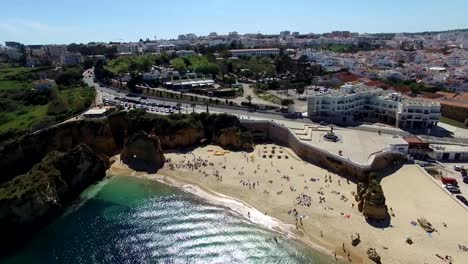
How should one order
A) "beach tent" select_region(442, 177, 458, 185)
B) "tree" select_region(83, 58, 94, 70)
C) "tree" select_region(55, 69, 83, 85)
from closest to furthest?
"beach tent" select_region(442, 177, 458, 185), "tree" select_region(55, 69, 83, 85), "tree" select_region(83, 58, 94, 70)

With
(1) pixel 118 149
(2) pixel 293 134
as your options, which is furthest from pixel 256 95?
(1) pixel 118 149

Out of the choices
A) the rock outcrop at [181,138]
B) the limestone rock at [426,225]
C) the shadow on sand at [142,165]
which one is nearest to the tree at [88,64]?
the rock outcrop at [181,138]

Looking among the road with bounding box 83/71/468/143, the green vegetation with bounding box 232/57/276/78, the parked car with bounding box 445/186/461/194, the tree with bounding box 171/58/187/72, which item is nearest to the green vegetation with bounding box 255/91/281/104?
the road with bounding box 83/71/468/143

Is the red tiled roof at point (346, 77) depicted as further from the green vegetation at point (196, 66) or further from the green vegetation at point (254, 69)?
the green vegetation at point (196, 66)

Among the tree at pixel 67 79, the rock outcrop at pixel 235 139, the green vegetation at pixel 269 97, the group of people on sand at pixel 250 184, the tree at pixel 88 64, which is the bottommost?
the group of people on sand at pixel 250 184

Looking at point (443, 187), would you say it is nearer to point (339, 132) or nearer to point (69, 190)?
point (339, 132)

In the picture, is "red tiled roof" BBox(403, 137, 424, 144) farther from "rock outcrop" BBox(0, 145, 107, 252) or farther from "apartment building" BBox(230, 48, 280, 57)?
"apartment building" BBox(230, 48, 280, 57)

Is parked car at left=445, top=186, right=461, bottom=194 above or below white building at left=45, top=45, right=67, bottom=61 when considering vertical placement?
below
